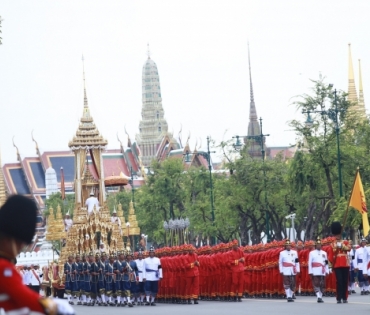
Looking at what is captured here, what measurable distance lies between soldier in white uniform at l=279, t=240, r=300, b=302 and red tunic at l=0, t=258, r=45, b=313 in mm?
19011

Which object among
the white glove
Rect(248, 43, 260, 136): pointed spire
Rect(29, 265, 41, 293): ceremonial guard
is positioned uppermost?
Rect(248, 43, 260, 136): pointed spire

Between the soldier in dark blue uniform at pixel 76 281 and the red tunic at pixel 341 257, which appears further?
the soldier in dark blue uniform at pixel 76 281

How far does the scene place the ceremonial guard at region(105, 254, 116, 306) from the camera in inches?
1250

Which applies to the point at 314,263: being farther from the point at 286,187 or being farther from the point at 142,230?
the point at 142,230

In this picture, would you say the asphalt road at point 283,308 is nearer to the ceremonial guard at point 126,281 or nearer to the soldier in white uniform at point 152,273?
the soldier in white uniform at point 152,273

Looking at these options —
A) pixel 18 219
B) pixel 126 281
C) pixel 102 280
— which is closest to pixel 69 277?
pixel 102 280

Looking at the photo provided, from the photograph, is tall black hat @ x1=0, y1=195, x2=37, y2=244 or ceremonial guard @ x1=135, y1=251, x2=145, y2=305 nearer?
tall black hat @ x1=0, y1=195, x2=37, y2=244

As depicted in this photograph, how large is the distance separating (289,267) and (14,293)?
19259 mm

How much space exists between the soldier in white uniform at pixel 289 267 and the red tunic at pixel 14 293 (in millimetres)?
19011

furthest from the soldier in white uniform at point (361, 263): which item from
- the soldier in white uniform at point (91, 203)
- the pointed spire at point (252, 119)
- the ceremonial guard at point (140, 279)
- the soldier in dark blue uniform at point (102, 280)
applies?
the pointed spire at point (252, 119)

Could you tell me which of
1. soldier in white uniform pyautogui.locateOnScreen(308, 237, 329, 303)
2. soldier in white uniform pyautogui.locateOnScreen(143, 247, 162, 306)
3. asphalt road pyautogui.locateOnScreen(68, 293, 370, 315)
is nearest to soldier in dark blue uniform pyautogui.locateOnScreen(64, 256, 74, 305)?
soldier in white uniform pyautogui.locateOnScreen(143, 247, 162, 306)

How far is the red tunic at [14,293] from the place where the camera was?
21.4 ft

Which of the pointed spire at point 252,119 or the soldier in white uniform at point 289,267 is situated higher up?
the pointed spire at point 252,119

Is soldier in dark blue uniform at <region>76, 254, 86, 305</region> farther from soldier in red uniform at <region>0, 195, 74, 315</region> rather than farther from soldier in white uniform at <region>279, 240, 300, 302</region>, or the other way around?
soldier in red uniform at <region>0, 195, 74, 315</region>
